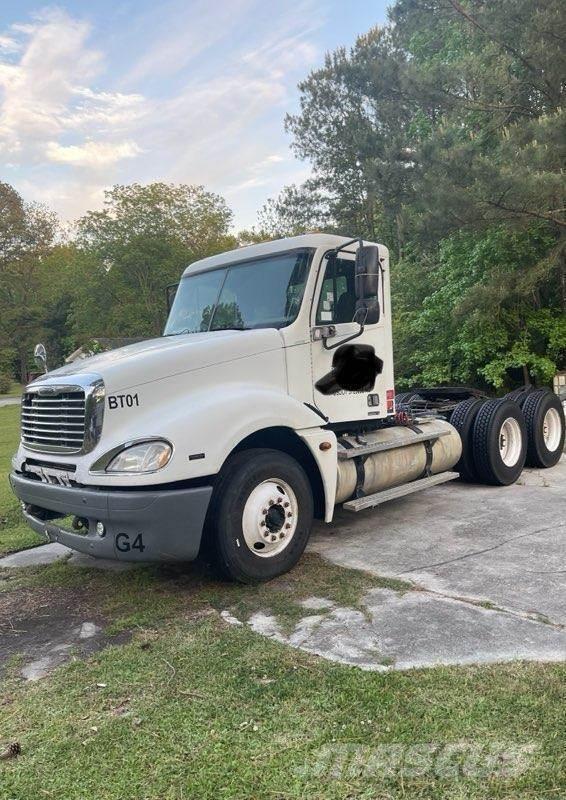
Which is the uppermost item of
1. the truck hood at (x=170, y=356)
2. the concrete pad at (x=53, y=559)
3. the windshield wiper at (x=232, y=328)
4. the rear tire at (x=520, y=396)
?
the windshield wiper at (x=232, y=328)

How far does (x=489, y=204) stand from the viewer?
10.5 m

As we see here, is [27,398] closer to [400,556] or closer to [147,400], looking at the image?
[147,400]

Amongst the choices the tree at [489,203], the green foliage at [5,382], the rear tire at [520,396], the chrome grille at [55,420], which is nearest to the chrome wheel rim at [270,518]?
the chrome grille at [55,420]

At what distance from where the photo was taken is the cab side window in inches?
203

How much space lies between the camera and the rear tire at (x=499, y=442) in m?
7.15

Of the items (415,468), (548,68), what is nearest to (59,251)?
(548,68)

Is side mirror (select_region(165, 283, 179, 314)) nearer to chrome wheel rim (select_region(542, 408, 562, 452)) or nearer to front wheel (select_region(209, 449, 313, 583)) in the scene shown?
front wheel (select_region(209, 449, 313, 583))

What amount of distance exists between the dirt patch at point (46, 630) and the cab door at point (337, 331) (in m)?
2.39

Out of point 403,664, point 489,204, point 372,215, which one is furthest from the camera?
point 372,215

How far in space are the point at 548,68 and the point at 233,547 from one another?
37.9ft

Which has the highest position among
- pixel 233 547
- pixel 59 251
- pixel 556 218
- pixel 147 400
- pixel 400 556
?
pixel 59 251

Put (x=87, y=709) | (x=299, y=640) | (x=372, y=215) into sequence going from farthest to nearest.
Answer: (x=372, y=215) → (x=299, y=640) → (x=87, y=709)

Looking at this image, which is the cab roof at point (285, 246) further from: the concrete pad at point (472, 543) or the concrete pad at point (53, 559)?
the concrete pad at point (53, 559)

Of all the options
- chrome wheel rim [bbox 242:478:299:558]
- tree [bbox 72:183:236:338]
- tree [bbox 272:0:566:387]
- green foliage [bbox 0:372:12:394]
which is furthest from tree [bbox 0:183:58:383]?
chrome wheel rim [bbox 242:478:299:558]
